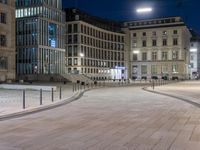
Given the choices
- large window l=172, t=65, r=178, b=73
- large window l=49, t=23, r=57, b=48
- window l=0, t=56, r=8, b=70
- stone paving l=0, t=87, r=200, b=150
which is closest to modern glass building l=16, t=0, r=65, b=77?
large window l=49, t=23, r=57, b=48

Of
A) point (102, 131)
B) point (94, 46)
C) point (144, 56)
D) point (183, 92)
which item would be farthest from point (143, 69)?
point (102, 131)

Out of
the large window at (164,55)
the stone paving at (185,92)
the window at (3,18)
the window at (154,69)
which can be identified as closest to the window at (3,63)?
the window at (3,18)

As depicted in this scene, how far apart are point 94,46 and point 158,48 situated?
27.2 metres

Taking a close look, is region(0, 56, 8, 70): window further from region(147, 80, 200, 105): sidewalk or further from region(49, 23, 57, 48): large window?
region(147, 80, 200, 105): sidewalk

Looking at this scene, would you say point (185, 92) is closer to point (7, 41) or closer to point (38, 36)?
point (7, 41)

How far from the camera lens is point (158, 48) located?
11750cm

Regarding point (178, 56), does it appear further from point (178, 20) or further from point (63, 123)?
point (63, 123)

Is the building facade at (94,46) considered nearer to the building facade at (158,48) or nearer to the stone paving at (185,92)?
the building facade at (158,48)

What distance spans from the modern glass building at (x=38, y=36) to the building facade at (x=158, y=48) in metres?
41.5

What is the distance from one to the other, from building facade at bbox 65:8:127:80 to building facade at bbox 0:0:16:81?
3323 cm

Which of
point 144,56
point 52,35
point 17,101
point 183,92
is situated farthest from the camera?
point 144,56

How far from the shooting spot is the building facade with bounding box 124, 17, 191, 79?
112812 mm

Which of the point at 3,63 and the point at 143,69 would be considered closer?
the point at 3,63

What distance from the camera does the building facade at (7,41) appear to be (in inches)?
2279
